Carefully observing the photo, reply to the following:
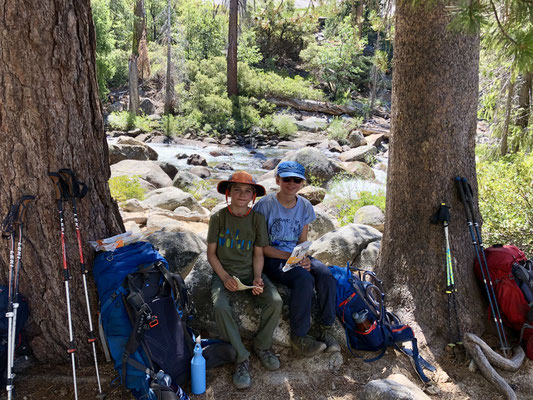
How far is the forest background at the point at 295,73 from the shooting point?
5.71 meters

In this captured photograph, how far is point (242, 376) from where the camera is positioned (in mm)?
3117

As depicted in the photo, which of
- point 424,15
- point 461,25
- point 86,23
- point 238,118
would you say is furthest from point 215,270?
point 238,118

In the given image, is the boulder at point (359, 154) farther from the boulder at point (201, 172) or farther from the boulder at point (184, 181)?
the boulder at point (184, 181)

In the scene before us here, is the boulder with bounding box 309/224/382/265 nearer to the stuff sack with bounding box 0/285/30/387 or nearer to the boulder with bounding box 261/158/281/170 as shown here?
the stuff sack with bounding box 0/285/30/387

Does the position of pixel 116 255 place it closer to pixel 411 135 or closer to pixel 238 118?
pixel 411 135

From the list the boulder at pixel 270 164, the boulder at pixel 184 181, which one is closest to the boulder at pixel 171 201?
the boulder at pixel 184 181

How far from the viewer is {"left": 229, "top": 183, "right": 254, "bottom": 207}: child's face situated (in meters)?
3.41

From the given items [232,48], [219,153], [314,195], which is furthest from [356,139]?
[314,195]

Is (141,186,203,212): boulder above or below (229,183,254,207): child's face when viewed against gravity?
below

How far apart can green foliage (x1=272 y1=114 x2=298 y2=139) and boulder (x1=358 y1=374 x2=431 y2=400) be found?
19956 millimetres

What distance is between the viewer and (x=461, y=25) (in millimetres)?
2629

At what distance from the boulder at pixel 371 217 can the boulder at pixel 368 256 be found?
7.31ft

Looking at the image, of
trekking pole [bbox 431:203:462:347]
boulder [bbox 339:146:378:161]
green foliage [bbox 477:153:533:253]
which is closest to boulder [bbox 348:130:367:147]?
boulder [bbox 339:146:378:161]

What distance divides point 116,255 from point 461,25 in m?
2.73
